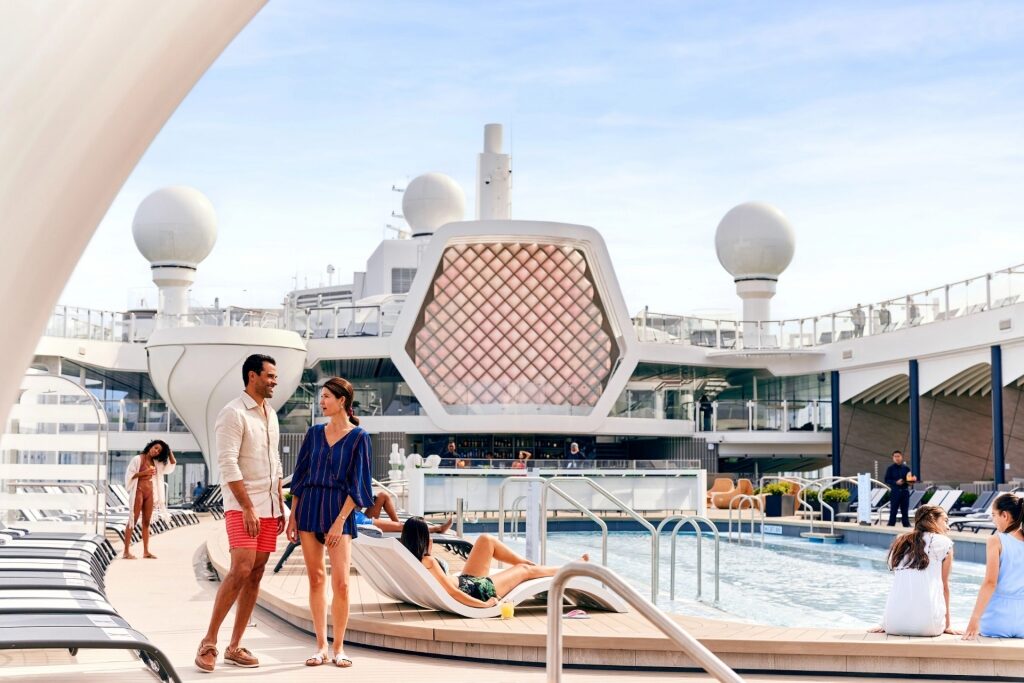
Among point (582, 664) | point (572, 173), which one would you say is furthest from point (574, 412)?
point (582, 664)

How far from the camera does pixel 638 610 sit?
316 centimetres

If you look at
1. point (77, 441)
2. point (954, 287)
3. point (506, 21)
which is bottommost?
point (77, 441)

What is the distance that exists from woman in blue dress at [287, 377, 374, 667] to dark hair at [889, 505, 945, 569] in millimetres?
2963

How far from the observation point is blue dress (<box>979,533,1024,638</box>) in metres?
6.07

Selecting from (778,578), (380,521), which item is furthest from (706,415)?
(380,521)

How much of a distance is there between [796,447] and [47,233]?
1336 inches

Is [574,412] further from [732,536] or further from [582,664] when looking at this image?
[582,664]

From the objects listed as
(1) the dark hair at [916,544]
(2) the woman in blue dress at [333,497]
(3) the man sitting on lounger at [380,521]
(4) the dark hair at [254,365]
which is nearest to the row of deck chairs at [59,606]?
(2) the woman in blue dress at [333,497]

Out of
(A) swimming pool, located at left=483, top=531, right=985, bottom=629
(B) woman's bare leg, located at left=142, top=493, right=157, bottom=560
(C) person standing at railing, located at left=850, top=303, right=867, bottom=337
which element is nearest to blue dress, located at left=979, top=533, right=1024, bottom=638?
(A) swimming pool, located at left=483, top=531, right=985, bottom=629

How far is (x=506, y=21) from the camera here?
15.8 feet

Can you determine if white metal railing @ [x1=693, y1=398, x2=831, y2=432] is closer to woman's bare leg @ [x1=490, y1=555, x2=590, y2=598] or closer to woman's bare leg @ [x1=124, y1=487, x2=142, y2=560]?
woman's bare leg @ [x1=124, y1=487, x2=142, y2=560]

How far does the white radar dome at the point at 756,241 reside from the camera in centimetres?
3459

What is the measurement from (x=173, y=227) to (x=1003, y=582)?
3185cm

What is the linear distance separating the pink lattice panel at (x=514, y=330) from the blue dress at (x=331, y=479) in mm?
26198
